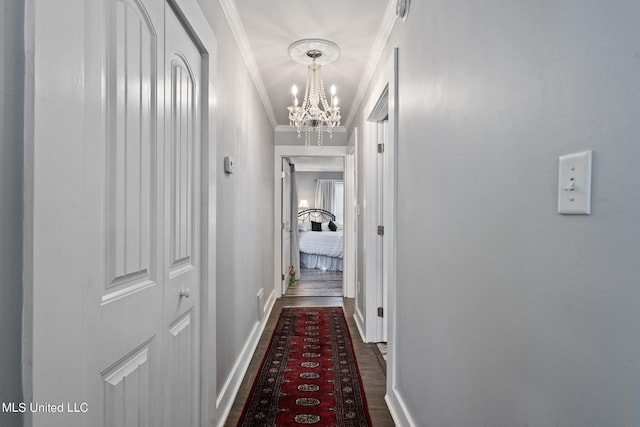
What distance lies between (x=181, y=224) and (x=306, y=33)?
65.1 inches

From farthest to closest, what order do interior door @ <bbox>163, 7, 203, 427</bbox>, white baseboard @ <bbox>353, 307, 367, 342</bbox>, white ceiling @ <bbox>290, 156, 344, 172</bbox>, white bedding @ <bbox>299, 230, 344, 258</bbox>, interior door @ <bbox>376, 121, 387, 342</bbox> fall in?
1. white ceiling @ <bbox>290, 156, 344, 172</bbox>
2. white bedding @ <bbox>299, 230, 344, 258</bbox>
3. white baseboard @ <bbox>353, 307, 367, 342</bbox>
4. interior door @ <bbox>376, 121, 387, 342</bbox>
5. interior door @ <bbox>163, 7, 203, 427</bbox>

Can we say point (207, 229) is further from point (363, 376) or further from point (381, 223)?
point (381, 223)

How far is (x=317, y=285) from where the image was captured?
5.61m

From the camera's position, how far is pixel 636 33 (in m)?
0.56

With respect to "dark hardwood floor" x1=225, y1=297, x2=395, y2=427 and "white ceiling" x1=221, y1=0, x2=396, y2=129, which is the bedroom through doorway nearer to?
"dark hardwood floor" x1=225, y1=297, x2=395, y2=427

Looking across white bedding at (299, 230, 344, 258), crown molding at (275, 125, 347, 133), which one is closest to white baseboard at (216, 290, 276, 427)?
crown molding at (275, 125, 347, 133)

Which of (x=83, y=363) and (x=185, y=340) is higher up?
(x=83, y=363)

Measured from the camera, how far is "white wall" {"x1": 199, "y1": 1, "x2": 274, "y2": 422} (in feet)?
6.46

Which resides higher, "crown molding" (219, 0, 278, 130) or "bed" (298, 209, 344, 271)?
"crown molding" (219, 0, 278, 130)

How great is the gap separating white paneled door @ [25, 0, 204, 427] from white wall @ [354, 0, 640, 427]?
939 millimetres

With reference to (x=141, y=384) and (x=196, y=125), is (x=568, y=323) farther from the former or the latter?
(x=196, y=125)

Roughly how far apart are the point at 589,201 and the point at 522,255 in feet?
0.77

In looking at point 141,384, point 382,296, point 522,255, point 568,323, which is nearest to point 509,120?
point 522,255

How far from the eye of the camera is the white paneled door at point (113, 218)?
2.10ft
